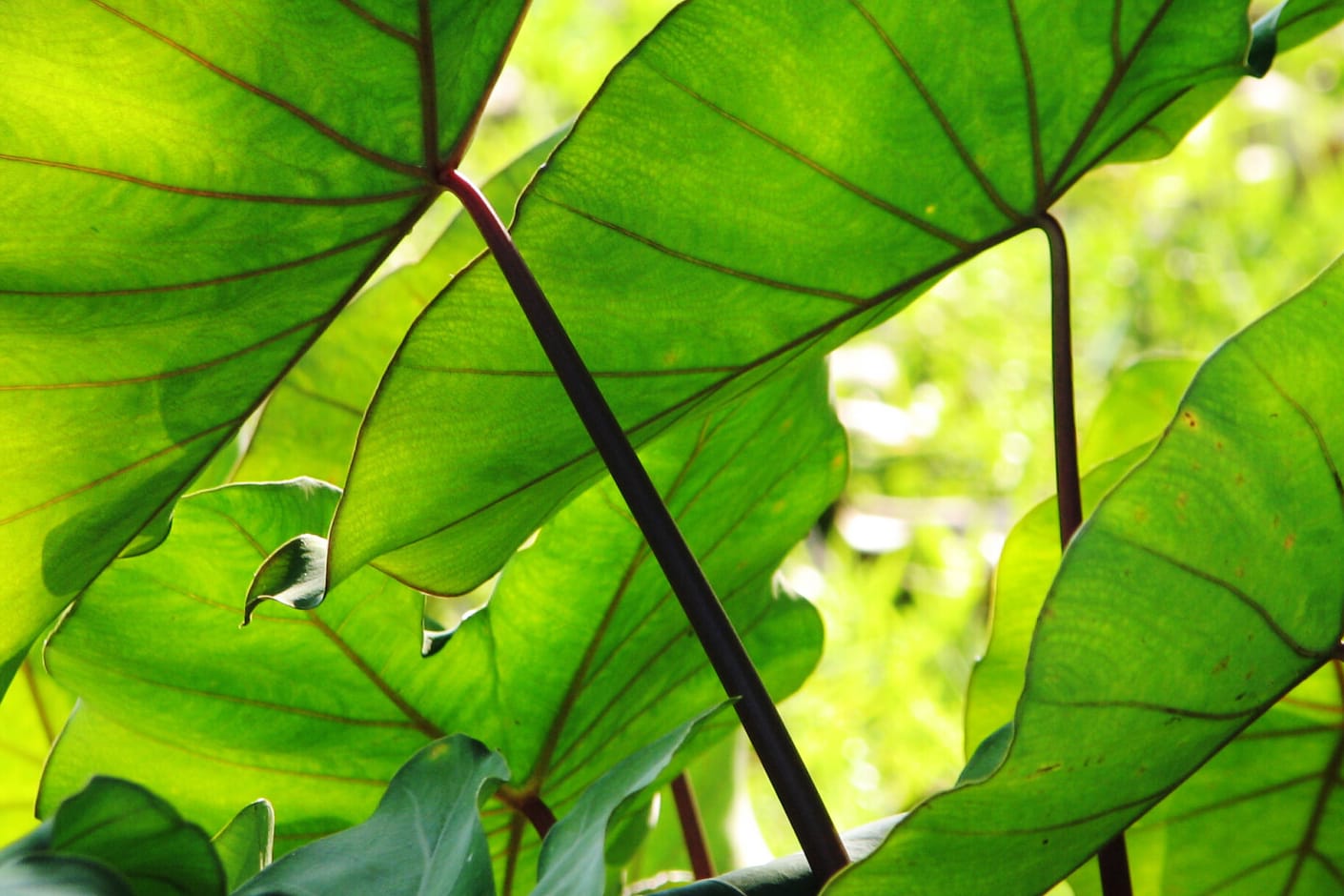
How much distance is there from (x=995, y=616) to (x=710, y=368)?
32 cm

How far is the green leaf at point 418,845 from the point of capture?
0.44 meters

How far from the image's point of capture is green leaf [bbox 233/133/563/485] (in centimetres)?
94

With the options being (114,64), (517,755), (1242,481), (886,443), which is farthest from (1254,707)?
(886,443)

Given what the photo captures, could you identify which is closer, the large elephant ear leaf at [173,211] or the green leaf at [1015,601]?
the large elephant ear leaf at [173,211]

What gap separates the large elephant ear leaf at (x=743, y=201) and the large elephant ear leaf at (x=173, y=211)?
8 cm

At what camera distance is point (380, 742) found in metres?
0.73

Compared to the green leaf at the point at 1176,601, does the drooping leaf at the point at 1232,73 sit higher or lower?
higher

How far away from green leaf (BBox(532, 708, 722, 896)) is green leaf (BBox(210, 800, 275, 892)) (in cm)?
14

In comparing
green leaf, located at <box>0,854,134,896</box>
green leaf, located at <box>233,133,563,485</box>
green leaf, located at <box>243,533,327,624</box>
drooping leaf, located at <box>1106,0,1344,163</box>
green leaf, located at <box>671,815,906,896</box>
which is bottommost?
green leaf, located at <box>0,854,134,896</box>

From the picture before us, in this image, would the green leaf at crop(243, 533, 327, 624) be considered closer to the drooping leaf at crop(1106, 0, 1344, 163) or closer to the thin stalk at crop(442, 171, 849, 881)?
the thin stalk at crop(442, 171, 849, 881)

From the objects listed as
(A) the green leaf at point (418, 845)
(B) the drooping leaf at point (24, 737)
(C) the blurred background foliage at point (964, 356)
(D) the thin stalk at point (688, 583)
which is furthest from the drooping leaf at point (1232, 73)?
(C) the blurred background foliage at point (964, 356)

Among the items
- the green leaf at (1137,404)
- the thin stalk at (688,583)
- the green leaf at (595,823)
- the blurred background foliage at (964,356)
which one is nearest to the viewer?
the green leaf at (595,823)

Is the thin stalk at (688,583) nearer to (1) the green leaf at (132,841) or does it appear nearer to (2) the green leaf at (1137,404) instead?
(1) the green leaf at (132,841)

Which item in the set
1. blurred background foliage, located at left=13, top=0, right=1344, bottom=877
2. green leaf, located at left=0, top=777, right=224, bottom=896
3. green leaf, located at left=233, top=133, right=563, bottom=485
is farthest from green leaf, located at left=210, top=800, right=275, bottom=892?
blurred background foliage, located at left=13, top=0, right=1344, bottom=877
